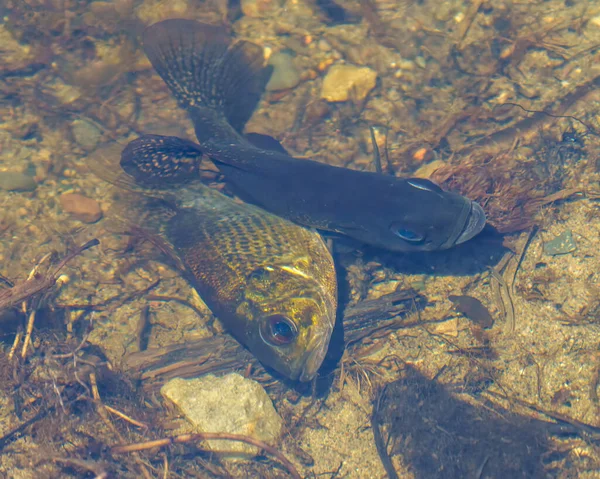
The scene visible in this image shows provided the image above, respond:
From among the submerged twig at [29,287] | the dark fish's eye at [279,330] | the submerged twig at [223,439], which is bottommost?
the submerged twig at [223,439]

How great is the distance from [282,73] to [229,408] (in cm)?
451

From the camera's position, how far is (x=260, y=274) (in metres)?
4.29

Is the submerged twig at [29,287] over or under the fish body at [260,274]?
under

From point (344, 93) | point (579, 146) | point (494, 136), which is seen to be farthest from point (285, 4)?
point (579, 146)

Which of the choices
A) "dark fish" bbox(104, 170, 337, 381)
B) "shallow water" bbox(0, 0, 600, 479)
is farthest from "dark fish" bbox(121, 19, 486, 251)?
"shallow water" bbox(0, 0, 600, 479)

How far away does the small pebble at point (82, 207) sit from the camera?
5664mm

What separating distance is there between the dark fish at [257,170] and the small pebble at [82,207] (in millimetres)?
933

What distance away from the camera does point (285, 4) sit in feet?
21.9

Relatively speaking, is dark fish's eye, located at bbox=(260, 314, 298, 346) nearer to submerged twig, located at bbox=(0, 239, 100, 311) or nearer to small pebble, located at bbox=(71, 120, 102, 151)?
submerged twig, located at bbox=(0, 239, 100, 311)

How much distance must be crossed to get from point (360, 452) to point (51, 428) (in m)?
3.05

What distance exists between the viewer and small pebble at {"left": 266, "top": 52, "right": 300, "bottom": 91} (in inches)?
246

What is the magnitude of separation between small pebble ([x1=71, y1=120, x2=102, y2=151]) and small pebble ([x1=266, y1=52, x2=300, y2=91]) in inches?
97.0

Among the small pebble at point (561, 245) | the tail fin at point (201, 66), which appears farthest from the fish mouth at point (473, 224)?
the tail fin at point (201, 66)

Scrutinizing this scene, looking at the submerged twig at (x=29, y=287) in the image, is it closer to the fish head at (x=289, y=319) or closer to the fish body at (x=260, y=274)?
the fish body at (x=260, y=274)
